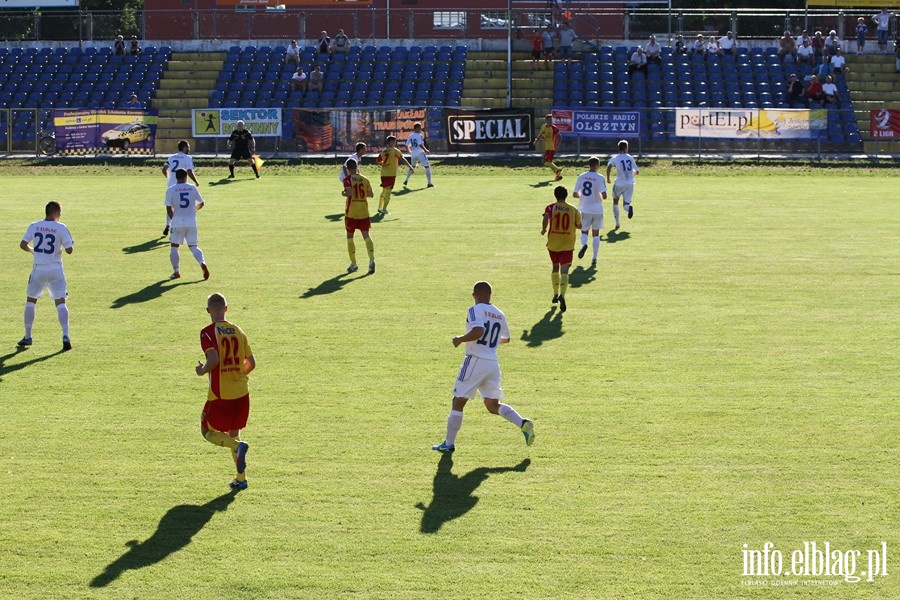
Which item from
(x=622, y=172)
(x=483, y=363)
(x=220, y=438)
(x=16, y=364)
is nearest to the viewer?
(x=220, y=438)

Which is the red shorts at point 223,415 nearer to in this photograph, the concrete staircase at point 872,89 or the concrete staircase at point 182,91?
the concrete staircase at point 182,91

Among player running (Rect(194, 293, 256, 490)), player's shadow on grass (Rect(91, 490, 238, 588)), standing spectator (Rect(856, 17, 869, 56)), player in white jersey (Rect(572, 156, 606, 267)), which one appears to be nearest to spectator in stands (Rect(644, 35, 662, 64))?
standing spectator (Rect(856, 17, 869, 56))

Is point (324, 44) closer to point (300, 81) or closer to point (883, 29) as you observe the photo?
point (300, 81)

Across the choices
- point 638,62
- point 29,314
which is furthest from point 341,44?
point 29,314

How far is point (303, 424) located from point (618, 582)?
18.5 ft

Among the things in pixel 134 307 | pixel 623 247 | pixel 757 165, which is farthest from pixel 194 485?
pixel 757 165

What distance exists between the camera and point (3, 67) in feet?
184

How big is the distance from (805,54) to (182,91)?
28686 mm

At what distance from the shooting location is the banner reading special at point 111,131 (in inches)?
1843

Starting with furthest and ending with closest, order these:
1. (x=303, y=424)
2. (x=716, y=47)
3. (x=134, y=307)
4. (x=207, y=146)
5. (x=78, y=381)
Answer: (x=716, y=47) < (x=207, y=146) < (x=134, y=307) < (x=78, y=381) < (x=303, y=424)

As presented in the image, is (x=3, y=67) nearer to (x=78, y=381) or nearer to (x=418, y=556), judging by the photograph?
(x=78, y=381)

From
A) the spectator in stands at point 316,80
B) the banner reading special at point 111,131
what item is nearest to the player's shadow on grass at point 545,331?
the banner reading special at point 111,131

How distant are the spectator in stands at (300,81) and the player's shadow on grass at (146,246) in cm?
2498

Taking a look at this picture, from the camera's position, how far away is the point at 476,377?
13078mm
